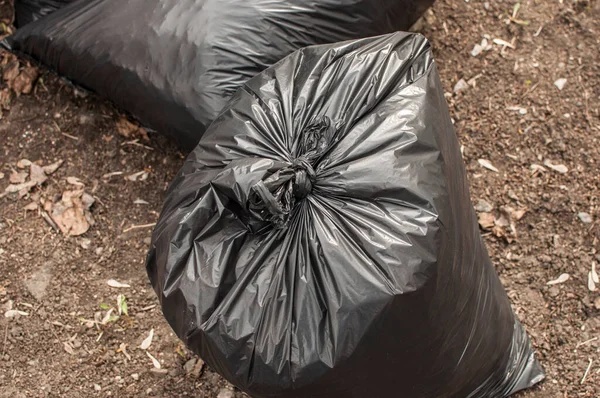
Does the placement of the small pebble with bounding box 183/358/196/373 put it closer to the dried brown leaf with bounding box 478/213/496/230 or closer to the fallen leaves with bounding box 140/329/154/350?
the fallen leaves with bounding box 140/329/154/350

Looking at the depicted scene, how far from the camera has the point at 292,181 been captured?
156 cm

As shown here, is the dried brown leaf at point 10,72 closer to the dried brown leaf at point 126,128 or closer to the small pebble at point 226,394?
the dried brown leaf at point 126,128

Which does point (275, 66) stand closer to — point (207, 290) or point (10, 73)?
point (207, 290)

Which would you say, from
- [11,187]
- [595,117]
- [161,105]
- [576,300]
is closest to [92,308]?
[11,187]

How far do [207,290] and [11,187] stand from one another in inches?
48.5

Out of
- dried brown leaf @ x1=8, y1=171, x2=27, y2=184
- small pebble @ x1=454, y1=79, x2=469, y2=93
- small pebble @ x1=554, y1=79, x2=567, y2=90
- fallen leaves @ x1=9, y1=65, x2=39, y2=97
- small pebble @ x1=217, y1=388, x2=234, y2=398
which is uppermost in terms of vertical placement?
small pebble @ x1=554, y1=79, x2=567, y2=90

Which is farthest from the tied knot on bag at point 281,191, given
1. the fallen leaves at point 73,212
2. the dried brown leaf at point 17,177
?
the dried brown leaf at point 17,177

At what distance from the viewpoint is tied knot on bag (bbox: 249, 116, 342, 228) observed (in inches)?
58.7

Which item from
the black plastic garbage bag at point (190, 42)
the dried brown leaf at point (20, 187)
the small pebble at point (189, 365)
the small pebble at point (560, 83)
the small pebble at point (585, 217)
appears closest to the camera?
the black plastic garbage bag at point (190, 42)

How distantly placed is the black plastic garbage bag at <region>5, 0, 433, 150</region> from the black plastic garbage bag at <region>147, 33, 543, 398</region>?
22cm

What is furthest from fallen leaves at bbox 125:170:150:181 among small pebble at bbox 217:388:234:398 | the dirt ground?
small pebble at bbox 217:388:234:398

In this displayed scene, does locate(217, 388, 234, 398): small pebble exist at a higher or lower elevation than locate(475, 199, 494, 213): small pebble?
lower

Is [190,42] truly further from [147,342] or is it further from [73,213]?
[147,342]

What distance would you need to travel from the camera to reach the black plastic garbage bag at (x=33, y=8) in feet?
7.73
